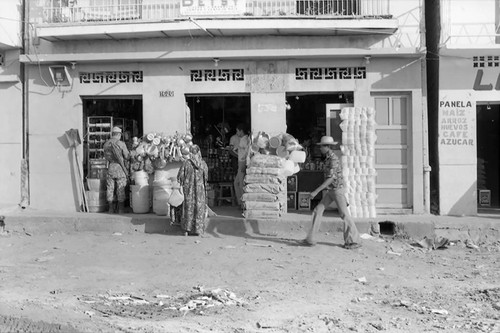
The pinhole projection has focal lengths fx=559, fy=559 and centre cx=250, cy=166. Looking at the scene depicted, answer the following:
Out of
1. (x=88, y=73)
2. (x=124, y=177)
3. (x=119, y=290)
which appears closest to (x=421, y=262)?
(x=119, y=290)

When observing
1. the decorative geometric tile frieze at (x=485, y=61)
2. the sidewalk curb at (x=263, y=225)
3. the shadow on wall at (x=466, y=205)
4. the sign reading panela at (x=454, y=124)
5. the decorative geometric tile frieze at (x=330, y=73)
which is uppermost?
the decorative geometric tile frieze at (x=485, y=61)

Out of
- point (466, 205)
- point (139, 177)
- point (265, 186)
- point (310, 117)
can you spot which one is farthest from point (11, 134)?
point (466, 205)

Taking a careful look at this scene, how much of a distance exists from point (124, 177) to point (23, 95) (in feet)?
9.90

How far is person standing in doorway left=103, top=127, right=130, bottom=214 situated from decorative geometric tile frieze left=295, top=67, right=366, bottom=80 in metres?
3.92

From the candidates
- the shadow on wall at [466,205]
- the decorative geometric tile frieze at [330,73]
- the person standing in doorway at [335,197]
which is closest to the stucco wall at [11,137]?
the decorative geometric tile frieze at [330,73]

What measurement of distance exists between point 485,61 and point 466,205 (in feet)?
9.68

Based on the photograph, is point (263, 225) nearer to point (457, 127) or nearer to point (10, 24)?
point (457, 127)

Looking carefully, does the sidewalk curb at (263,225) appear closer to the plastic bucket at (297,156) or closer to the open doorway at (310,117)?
the plastic bucket at (297,156)

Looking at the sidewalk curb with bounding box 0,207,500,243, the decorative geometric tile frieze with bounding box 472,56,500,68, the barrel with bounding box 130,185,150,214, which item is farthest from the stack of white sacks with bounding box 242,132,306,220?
the decorative geometric tile frieze with bounding box 472,56,500,68

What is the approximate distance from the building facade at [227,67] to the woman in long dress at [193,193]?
1.84m

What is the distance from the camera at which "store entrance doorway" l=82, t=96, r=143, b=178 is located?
1213 centimetres

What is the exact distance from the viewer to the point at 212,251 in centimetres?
930

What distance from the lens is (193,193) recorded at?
10.1m

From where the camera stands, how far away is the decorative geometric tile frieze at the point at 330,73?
11.6 meters
